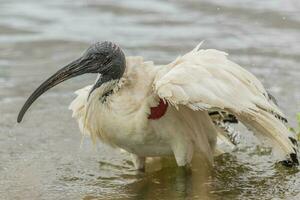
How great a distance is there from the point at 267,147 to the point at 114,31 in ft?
16.6

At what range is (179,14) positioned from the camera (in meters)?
13.5

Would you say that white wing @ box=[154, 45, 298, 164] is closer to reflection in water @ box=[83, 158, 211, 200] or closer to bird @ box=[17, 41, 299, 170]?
bird @ box=[17, 41, 299, 170]

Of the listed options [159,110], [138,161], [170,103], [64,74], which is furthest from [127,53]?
[170,103]

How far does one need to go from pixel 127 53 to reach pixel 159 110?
4565 millimetres

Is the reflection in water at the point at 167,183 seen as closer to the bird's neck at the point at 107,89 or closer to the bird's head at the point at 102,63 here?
the bird's neck at the point at 107,89

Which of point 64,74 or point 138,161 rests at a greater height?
point 64,74

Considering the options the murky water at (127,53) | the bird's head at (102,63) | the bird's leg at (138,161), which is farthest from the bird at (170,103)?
the murky water at (127,53)

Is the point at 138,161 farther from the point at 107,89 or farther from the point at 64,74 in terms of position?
the point at 64,74

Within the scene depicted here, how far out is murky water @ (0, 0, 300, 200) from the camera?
7.20 metres

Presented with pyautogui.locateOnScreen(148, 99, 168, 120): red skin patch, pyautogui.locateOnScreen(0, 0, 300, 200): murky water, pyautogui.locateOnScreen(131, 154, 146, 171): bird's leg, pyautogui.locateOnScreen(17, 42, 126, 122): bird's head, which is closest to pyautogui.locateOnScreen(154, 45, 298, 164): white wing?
pyautogui.locateOnScreen(148, 99, 168, 120): red skin patch

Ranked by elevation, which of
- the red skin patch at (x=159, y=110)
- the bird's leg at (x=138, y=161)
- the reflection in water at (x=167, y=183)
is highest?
the red skin patch at (x=159, y=110)

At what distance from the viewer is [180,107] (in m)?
6.95

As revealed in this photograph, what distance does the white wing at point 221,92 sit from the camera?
6.56 meters

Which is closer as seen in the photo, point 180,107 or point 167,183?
point 180,107
